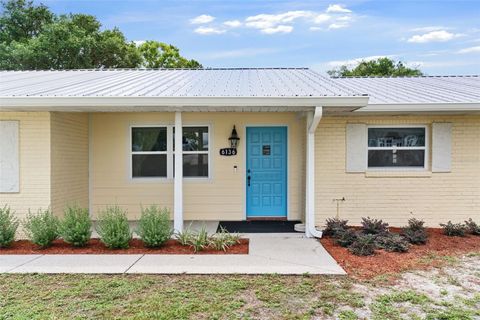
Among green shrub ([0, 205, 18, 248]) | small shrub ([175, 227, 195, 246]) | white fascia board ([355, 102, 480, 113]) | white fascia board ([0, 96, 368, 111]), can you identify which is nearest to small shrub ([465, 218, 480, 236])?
white fascia board ([355, 102, 480, 113])

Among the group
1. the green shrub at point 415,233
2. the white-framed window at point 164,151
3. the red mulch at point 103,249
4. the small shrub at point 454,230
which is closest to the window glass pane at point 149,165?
the white-framed window at point 164,151

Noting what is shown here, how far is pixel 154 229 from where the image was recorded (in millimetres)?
6758

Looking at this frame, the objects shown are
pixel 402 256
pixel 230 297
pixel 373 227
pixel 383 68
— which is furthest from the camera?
pixel 383 68

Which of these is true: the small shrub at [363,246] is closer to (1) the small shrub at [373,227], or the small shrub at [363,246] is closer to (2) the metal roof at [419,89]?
(1) the small shrub at [373,227]

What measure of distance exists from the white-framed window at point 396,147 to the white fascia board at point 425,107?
100 centimetres

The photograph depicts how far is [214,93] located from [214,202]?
3250 millimetres

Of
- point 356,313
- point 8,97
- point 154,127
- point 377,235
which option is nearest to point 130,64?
point 154,127

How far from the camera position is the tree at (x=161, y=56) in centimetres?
3022

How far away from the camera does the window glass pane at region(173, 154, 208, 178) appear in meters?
9.55

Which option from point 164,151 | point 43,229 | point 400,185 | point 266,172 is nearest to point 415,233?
Answer: point 400,185

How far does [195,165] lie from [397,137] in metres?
4.74

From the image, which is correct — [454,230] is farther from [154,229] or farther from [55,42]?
[55,42]

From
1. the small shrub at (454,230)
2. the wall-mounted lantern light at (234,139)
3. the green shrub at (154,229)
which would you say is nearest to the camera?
the green shrub at (154,229)

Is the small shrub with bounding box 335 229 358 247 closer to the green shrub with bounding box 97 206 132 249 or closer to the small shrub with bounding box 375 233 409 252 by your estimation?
the small shrub with bounding box 375 233 409 252
